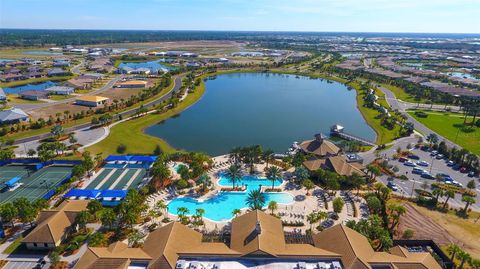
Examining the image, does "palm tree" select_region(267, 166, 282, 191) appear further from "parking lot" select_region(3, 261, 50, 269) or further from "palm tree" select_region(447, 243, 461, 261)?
"parking lot" select_region(3, 261, 50, 269)

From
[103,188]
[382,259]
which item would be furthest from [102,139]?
[382,259]

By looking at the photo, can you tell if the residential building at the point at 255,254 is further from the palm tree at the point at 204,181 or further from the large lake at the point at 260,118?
the large lake at the point at 260,118

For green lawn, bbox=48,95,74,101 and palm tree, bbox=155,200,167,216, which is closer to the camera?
palm tree, bbox=155,200,167,216

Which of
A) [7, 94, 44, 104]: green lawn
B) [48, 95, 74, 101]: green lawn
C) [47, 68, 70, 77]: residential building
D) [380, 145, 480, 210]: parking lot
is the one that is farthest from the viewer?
[47, 68, 70, 77]: residential building

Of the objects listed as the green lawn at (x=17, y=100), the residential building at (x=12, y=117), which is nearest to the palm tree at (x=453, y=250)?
the residential building at (x=12, y=117)

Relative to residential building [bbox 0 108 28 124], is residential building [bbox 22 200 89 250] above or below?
below

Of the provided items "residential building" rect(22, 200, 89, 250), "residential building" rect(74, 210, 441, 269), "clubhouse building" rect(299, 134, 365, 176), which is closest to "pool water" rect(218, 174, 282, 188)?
"clubhouse building" rect(299, 134, 365, 176)

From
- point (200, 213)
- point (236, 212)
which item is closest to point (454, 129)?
point (236, 212)
